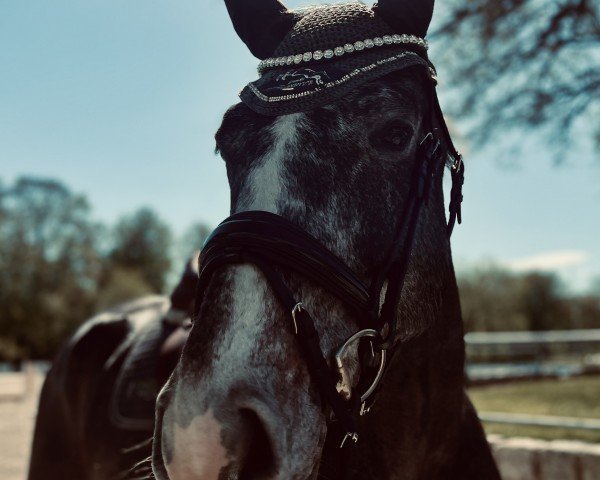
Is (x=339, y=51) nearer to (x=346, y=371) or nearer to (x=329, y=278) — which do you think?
(x=329, y=278)

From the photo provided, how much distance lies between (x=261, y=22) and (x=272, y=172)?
2.79 ft

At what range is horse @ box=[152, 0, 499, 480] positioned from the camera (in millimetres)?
1291

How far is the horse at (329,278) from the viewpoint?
1.29 m

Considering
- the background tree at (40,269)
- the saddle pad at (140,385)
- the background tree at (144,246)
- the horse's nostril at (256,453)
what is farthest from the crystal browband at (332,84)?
the background tree at (144,246)

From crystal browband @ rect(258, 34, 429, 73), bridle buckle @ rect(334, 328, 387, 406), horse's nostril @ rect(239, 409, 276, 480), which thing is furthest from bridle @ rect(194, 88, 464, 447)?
crystal browband @ rect(258, 34, 429, 73)

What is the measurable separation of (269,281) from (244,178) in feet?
1.19

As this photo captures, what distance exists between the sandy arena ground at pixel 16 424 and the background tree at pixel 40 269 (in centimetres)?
1557

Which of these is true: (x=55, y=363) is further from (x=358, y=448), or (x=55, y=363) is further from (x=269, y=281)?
(x=269, y=281)

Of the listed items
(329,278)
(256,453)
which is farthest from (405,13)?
(256,453)

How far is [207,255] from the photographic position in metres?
1.51

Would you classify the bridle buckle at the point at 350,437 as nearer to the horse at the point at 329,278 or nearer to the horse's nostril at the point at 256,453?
the horse at the point at 329,278

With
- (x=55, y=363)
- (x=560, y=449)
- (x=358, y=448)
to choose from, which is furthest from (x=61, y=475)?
(x=560, y=449)

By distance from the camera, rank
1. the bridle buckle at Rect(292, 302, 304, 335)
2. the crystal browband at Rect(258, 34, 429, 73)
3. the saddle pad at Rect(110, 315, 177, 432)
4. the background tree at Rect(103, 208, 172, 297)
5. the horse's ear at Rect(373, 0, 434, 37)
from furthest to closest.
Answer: the background tree at Rect(103, 208, 172, 297) < the saddle pad at Rect(110, 315, 177, 432) < the horse's ear at Rect(373, 0, 434, 37) < the crystal browband at Rect(258, 34, 429, 73) < the bridle buckle at Rect(292, 302, 304, 335)

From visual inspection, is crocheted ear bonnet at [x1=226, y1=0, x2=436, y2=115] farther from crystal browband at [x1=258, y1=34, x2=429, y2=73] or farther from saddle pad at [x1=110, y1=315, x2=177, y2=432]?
saddle pad at [x1=110, y1=315, x2=177, y2=432]
